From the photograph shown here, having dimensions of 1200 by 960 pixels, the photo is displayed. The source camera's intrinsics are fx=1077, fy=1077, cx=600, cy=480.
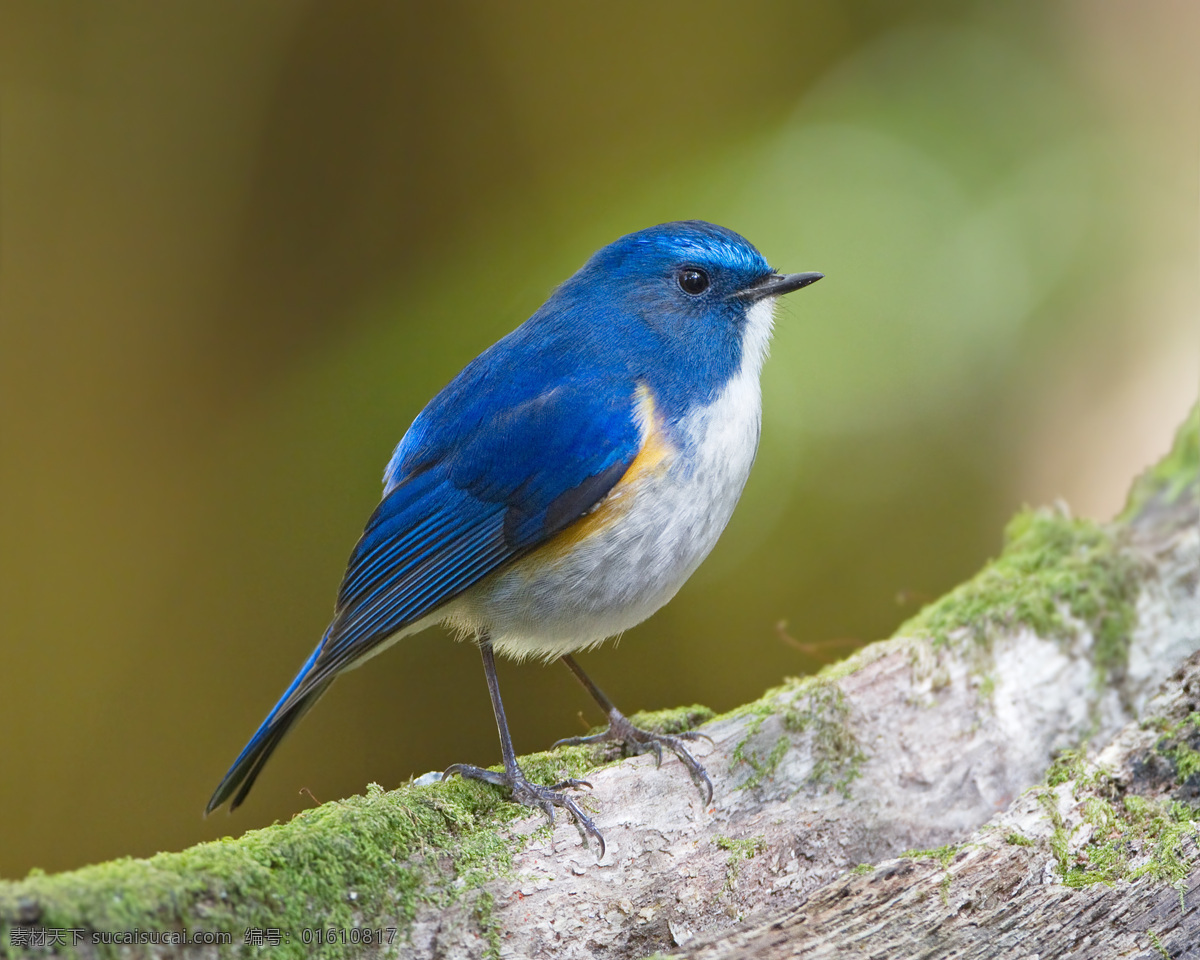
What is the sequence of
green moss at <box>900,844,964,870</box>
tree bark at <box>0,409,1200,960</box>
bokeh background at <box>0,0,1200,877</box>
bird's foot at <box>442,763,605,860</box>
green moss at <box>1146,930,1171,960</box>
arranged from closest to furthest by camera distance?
tree bark at <box>0,409,1200,960</box> → green moss at <box>1146,930,1171,960</box> → green moss at <box>900,844,964,870</box> → bird's foot at <box>442,763,605,860</box> → bokeh background at <box>0,0,1200,877</box>

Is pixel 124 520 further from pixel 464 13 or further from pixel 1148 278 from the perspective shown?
pixel 1148 278

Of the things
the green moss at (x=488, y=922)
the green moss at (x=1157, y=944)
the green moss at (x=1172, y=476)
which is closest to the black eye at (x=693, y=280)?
the green moss at (x=488, y=922)

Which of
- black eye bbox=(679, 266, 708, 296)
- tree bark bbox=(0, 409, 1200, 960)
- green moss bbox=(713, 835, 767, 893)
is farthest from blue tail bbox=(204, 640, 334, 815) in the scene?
black eye bbox=(679, 266, 708, 296)

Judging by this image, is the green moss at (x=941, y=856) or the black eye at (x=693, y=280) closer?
the green moss at (x=941, y=856)

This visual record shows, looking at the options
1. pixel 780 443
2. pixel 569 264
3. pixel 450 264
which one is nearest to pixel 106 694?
pixel 450 264

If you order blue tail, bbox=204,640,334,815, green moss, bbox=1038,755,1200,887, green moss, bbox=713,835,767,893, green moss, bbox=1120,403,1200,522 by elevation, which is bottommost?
green moss, bbox=1038,755,1200,887

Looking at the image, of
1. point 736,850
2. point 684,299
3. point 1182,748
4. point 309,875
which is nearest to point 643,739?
point 736,850

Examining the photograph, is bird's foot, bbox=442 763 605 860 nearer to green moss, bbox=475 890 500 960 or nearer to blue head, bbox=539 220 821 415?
green moss, bbox=475 890 500 960

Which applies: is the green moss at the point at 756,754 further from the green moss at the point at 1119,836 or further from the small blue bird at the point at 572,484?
the green moss at the point at 1119,836
